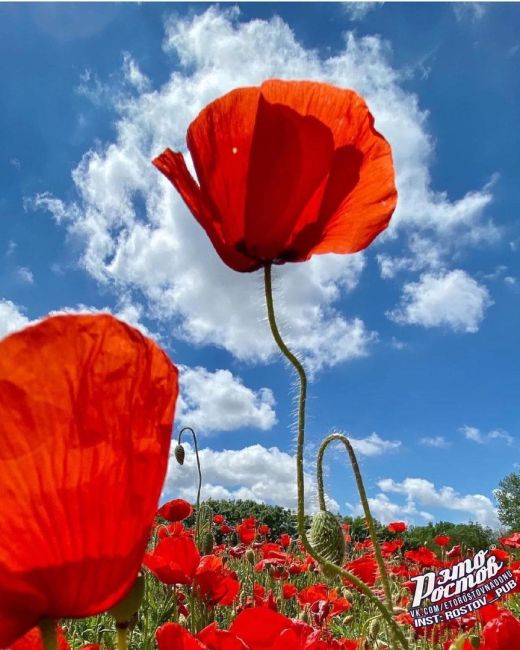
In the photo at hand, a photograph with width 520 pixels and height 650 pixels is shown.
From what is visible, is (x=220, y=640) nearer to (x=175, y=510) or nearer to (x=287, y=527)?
(x=175, y=510)

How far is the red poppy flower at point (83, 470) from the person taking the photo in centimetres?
51

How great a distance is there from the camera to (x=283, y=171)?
3.32 ft

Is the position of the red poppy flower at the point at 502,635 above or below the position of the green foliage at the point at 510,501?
below

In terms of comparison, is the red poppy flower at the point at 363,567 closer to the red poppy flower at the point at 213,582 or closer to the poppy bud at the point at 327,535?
the red poppy flower at the point at 213,582

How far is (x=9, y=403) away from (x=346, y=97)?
677 millimetres

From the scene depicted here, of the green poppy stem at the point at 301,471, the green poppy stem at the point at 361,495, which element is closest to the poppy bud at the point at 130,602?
the green poppy stem at the point at 301,471

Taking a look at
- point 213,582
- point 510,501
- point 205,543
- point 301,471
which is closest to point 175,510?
Answer: point 205,543

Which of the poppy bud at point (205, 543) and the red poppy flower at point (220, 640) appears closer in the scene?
the red poppy flower at point (220, 640)

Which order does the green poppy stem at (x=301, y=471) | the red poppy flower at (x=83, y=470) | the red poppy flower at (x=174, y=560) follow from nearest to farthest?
the red poppy flower at (x=83, y=470) → the green poppy stem at (x=301, y=471) → the red poppy flower at (x=174, y=560)

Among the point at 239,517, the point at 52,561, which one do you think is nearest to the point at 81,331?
the point at 52,561

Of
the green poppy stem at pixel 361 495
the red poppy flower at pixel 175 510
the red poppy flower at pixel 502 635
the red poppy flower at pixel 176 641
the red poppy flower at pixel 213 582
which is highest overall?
the red poppy flower at pixel 175 510

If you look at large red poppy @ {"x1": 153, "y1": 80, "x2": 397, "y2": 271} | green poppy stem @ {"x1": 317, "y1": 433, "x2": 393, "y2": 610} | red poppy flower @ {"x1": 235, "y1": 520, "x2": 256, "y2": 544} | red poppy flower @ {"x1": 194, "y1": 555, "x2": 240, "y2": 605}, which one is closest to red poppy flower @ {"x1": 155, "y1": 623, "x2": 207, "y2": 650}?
green poppy stem @ {"x1": 317, "y1": 433, "x2": 393, "y2": 610}

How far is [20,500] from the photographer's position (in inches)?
20.4

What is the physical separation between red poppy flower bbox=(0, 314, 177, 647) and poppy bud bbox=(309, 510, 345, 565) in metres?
1.01
